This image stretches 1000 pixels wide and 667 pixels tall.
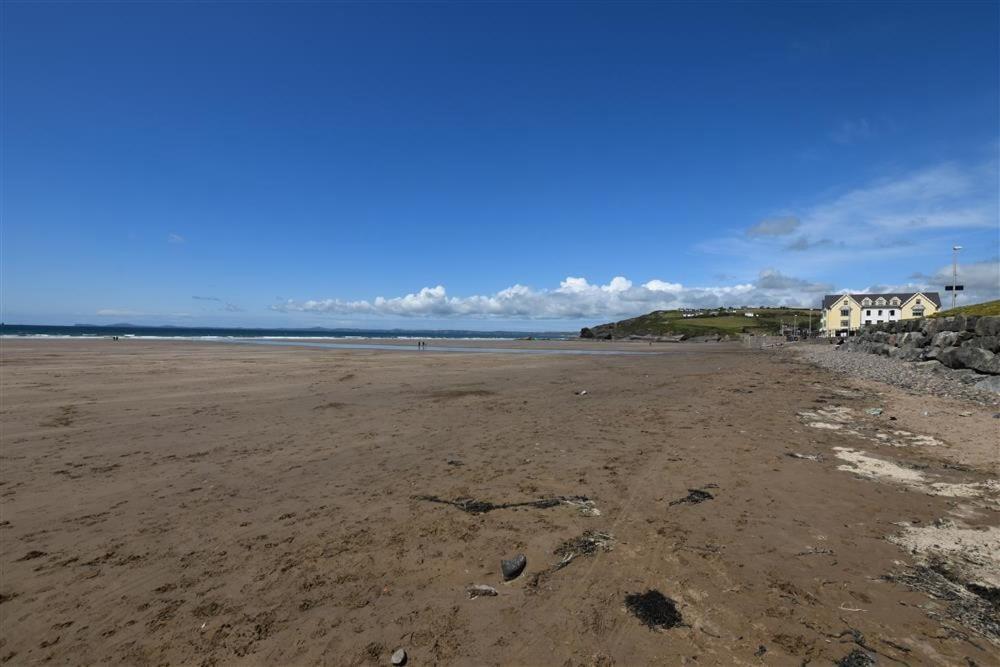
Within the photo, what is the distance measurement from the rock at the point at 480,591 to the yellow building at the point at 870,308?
403ft

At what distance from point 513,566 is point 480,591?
0.53 metres

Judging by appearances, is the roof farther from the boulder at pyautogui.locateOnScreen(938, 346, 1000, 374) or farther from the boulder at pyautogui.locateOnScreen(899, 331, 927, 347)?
the boulder at pyautogui.locateOnScreen(938, 346, 1000, 374)

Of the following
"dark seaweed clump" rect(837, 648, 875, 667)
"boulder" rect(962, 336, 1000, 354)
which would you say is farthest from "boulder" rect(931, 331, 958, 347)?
"dark seaweed clump" rect(837, 648, 875, 667)

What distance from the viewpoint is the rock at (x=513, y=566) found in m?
5.42

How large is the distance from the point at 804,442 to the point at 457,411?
9.91 meters

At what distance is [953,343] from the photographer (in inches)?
883

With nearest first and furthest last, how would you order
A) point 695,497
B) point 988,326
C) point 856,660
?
1. point 856,660
2. point 695,497
3. point 988,326

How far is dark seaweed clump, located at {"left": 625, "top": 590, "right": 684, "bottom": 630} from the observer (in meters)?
4.55

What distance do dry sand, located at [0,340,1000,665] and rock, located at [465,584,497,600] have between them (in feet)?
0.41

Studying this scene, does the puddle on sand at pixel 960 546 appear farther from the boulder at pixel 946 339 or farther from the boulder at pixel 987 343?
the boulder at pixel 946 339

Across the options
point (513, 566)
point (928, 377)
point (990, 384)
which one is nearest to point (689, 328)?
point (928, 377)

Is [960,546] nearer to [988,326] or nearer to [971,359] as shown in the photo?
[971,359]

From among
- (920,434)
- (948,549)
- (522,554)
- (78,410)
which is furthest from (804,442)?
(78,410)

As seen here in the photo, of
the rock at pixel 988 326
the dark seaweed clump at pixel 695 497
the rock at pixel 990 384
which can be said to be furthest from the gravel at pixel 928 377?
the dark seaweed clump at pixel 695 497
